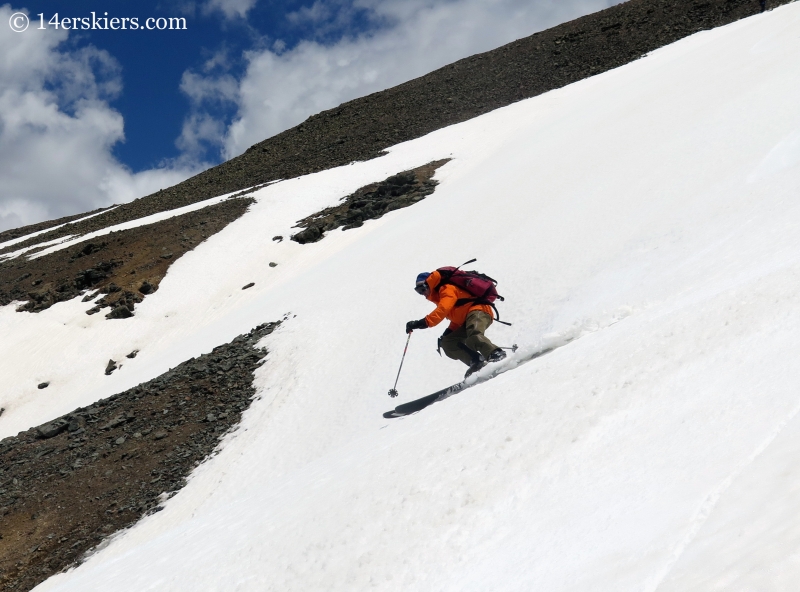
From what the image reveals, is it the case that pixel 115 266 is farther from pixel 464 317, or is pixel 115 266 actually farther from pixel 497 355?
pixel 497 355

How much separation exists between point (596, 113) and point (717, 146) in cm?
1251

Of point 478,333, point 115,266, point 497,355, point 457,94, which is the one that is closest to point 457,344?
point 478,333

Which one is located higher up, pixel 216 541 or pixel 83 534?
pixel 83 534

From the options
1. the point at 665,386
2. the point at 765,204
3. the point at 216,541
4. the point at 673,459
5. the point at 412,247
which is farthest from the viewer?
the point at 412,247

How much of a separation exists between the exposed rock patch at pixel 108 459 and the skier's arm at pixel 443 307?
5.50m

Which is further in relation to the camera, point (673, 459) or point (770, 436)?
point (673, 459)

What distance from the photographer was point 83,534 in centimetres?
1006

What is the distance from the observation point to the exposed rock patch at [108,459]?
33.0 feet

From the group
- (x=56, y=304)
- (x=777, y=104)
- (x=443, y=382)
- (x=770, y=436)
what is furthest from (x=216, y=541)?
(x=56, y=304)

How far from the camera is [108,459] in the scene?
12.1m

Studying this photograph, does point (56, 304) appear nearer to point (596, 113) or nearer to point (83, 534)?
point (83, 534)

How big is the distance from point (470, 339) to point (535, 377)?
2.89 metres

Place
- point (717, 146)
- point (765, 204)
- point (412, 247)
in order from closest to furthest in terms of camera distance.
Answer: point (765, 204) → point (717, 146) → point (412, 247)

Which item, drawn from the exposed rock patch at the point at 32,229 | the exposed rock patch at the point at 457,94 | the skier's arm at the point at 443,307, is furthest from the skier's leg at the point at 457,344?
the exposed rock patch at the point at 32,229
